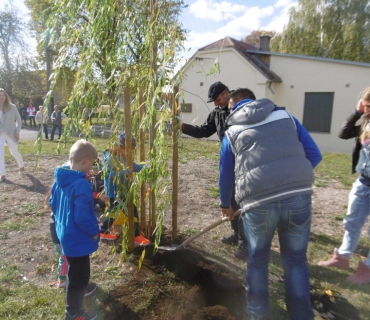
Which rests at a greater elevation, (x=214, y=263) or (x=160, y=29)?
(x=160, y=29)

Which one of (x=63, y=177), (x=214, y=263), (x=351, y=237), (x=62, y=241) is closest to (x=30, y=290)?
(x=62, y=241)

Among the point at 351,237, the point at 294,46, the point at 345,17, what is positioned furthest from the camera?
the point at 294,46

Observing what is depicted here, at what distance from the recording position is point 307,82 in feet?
46.6

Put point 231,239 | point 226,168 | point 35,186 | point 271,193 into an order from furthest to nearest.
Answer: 1. point 35,186
2. point 231,239
3. point 226,168
4. point 271,193

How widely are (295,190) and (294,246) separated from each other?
44 centimetres

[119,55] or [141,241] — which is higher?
[119,55]

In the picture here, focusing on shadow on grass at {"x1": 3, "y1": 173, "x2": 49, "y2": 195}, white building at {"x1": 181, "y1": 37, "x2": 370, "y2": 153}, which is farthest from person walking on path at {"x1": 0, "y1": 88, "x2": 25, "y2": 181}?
white building at {"x1": 181, "y1": 37, "x2": 370, "y2": 153}

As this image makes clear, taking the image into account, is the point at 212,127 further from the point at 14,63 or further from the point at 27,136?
the point at 14,63

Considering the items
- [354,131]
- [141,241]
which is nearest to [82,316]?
[141,241]

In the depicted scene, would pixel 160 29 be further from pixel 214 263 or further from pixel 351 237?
pixel 351 237

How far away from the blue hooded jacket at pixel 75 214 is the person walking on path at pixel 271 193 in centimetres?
118

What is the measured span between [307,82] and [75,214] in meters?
14.5

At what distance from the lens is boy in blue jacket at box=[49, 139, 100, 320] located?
221 centimetres

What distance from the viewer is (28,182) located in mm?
6336
